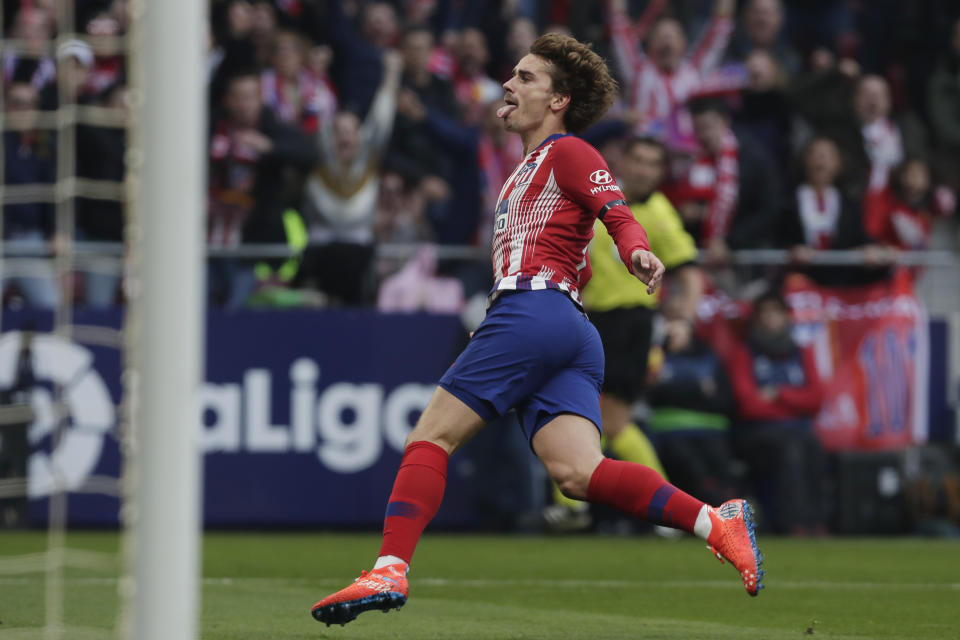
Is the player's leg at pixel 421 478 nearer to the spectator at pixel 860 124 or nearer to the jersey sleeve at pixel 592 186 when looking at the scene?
the jersey sleeve at pixel 592 186

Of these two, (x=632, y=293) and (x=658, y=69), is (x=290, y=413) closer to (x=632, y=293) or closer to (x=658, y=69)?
(x=632, y=293)

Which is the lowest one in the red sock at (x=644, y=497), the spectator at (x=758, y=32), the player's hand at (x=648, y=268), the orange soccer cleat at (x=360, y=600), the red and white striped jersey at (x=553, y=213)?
the orange soccer cleat at (x=360, y=600)

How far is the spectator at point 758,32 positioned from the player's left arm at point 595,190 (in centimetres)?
876

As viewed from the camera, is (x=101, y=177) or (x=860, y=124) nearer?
(x=101, y=177)

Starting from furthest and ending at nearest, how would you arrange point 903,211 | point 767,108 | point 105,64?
point 767,108, point 903,211, point 105,64

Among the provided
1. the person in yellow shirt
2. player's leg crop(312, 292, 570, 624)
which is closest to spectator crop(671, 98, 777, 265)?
the person in yellow shirt

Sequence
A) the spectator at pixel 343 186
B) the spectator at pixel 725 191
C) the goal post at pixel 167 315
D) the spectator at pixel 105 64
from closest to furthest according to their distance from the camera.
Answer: the goal post at pixel 167 315 < the spectator at pixel 105 64 < the spectator at pixel 343 186 < the spectator at pixel 725 191

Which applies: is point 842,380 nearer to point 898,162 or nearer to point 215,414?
point 898,162

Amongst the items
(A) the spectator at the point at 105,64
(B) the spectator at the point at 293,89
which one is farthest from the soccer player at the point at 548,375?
(B) the spectator at the point at 293,89

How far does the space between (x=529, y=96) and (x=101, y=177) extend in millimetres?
6048

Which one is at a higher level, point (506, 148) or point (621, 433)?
point (506, 148)

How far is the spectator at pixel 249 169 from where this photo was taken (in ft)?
39.1

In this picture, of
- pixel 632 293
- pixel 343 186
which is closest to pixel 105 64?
pixel 343 186

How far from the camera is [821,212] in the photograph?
1264cm
